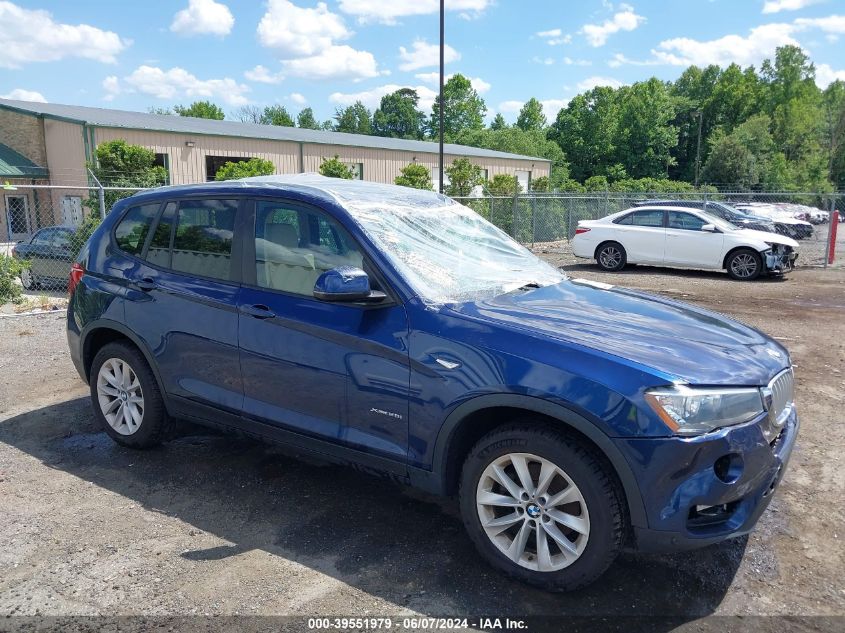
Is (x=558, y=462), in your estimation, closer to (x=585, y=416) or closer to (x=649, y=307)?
(x=585, y=416)

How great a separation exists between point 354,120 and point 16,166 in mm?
78014

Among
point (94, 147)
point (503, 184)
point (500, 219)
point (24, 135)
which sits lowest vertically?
point (500, 219)

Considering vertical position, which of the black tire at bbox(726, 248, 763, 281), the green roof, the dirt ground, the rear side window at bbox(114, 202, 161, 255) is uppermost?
the green roof

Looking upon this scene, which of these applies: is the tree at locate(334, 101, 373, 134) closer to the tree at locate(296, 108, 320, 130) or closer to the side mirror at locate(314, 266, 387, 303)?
the tree at locate(296, 108, 320, 130)

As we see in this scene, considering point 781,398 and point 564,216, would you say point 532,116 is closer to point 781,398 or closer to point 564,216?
point 564,216

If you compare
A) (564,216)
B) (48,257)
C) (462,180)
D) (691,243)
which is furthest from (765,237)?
(462,180)

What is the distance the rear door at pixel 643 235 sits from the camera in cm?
1473

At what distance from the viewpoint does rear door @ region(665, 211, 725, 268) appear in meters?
14.0

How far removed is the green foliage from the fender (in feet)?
34.3

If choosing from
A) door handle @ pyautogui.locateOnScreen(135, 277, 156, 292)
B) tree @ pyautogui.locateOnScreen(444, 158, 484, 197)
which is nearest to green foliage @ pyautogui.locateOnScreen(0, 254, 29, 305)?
door handle @ pyautogui.locateOnScreen(135, 277, 156, 292)

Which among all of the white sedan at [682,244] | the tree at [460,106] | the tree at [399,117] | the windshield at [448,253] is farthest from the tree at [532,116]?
the windshield at [448,253]

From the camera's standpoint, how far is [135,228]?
14.7 ft

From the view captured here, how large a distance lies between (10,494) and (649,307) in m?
3.93

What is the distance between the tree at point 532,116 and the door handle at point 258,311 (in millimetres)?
94733
